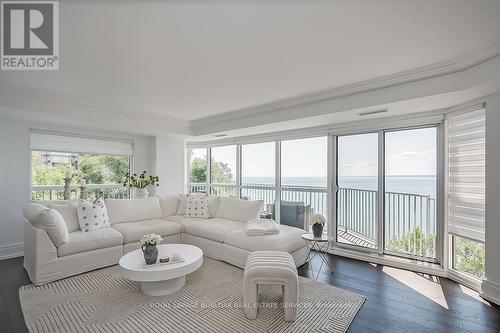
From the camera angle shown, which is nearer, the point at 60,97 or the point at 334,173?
the point at 60,97

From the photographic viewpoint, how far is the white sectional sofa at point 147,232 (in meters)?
3.03

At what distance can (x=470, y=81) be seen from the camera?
249 centimetres

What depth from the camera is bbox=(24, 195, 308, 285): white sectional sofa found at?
303cm

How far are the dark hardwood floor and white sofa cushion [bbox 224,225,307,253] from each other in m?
0.42

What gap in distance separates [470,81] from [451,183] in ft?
4.89

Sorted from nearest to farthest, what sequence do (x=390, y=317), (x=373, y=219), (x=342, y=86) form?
1. (x=390, y=317)
2. (x=342, y=86)
3. (x=373, y=219)

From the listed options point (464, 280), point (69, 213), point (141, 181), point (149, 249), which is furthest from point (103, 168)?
point (464, 280)

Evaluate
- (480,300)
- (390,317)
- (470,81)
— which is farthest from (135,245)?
(470,81)

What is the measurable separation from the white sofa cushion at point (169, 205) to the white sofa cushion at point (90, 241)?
1.27 meters

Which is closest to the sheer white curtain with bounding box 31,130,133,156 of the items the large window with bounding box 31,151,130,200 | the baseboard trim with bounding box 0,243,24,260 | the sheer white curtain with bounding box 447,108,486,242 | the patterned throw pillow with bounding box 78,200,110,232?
the large window with bounding box 31,151,130,200

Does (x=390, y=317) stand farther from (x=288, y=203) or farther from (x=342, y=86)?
(x=288, y=203)

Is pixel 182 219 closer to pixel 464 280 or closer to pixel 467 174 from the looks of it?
pixel 464 280

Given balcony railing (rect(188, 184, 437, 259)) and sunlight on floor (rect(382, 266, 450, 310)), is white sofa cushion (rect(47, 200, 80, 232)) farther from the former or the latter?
sunlight on floor (rect(382, 266, 450, 310))

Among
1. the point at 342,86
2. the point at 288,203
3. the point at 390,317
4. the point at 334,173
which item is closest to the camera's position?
the point at 390,317
